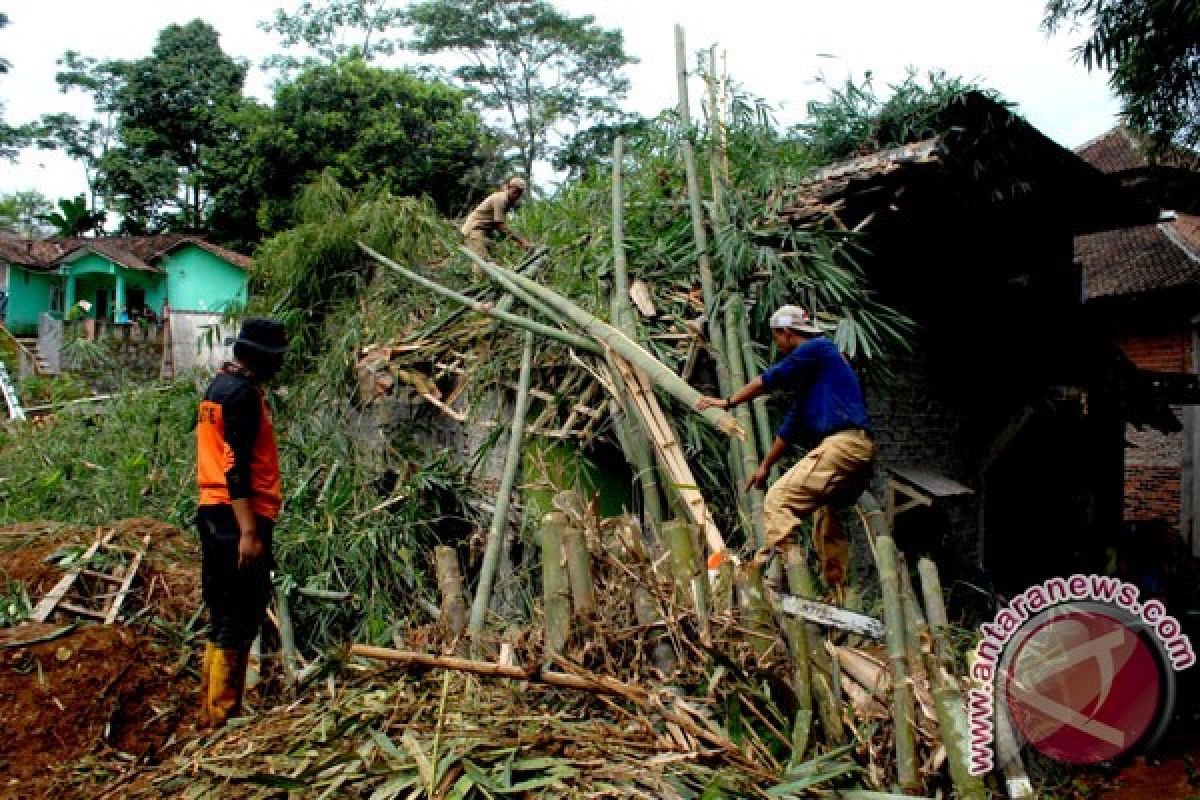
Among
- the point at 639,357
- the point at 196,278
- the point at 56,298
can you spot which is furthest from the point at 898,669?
the point at 56,298

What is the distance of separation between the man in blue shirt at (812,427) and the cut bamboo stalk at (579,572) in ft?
3.36

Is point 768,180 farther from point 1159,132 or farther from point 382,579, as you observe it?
point 1159,132

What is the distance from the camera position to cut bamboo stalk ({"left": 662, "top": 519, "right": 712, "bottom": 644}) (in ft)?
9.35

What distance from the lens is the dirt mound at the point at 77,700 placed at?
129 inches

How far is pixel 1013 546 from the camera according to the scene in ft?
25.5

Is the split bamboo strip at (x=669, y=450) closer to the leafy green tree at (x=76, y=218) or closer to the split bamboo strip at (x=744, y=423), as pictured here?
the split bamboo strip at (x=744, y=423)

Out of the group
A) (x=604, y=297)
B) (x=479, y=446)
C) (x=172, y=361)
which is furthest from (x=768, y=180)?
(x=172, y=361)

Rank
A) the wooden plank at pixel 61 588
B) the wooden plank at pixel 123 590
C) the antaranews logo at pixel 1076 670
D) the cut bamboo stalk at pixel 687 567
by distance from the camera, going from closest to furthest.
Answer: the antaranews logo at pixel 1076 670
the cut bamboo stalk at pixel 687 567
the wooden plank at pixel 61 588
the wooden plank at pixel 123 590

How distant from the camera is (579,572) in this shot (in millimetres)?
2967

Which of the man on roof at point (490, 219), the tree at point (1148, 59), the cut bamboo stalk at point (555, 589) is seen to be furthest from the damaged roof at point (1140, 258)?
the cut bamboo stalk at point (555, 589)

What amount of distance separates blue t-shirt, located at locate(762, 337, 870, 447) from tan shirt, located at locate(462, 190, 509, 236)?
377 centimetres

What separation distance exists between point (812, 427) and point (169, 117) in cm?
2686

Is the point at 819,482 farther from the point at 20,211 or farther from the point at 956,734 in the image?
the point at 20,211

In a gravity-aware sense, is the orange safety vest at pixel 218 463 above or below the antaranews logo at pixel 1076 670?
above
